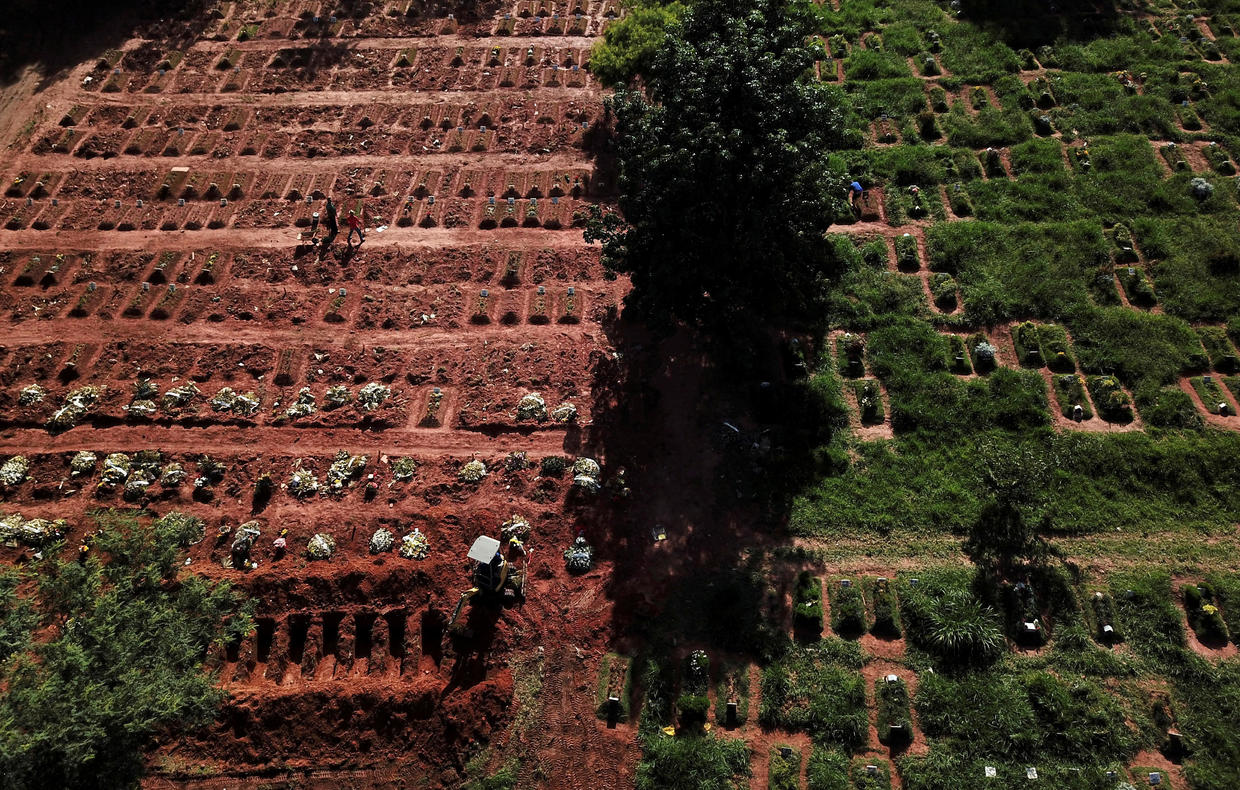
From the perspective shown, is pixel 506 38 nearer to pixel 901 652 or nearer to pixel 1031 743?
pixel 901 652

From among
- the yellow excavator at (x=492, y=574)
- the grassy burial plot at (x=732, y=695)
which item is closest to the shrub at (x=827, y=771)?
the grassy burial plot at (x=732, y=695)

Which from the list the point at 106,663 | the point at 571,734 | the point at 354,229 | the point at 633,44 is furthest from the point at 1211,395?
the point at 106,663

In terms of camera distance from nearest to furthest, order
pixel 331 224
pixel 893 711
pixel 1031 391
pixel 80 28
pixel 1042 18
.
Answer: pixel 893 711 → pixel 1031 391 → pixel 331 224 → pixel 1042 18 → pixel 80 28

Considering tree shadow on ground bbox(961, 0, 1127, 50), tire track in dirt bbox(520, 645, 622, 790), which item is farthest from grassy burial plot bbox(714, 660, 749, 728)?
tree shadow on ground bbox(961, 0, 1127, 50)

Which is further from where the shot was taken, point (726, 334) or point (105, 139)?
point (105, 139)

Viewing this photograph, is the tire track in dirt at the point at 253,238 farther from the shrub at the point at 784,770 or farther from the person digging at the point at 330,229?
the shrub at the point at 784,770

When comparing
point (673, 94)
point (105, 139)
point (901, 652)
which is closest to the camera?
point (901, 652)

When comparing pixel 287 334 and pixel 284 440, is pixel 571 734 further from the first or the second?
pixel 287 334

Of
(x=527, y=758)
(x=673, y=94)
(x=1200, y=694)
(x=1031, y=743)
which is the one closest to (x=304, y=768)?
(x=527, y=758)
